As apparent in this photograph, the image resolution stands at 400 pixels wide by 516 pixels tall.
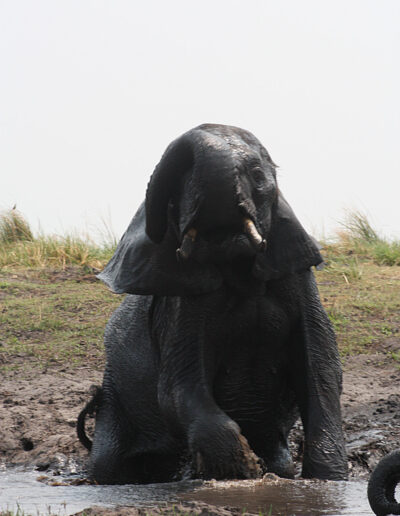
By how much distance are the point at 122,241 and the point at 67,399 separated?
2.69 metres

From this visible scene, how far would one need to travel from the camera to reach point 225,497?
4.88m

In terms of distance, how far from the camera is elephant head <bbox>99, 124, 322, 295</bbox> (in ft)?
15.9

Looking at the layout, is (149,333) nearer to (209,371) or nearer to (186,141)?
(209,371)

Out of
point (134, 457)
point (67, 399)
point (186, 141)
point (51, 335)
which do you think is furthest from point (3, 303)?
point (186, 141)

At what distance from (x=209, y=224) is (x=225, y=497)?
1.20m

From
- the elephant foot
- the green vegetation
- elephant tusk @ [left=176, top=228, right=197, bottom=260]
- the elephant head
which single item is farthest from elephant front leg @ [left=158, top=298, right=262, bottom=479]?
the green vegetation

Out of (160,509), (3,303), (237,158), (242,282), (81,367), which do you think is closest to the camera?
(160,509)

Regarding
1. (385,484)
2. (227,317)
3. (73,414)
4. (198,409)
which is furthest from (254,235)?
(73,414)

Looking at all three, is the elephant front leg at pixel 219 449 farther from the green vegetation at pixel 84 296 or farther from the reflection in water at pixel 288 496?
the green vegetation at pixel 84 296

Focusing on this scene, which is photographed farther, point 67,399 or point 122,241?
point 67,399

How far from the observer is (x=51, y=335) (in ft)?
34.1

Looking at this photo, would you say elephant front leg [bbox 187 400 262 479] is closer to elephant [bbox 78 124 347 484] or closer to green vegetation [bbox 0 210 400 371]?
elephant [bbox 78 124 347 484]

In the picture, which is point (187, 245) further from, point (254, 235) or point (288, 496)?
Result: point (288, 496)

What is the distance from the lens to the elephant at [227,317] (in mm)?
4996
